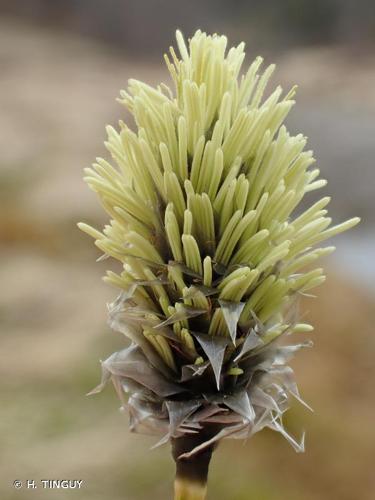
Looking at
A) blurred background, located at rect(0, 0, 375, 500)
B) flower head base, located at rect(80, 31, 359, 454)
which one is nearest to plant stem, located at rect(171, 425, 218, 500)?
flower head base, located at rect(80, 31, 359, 454)

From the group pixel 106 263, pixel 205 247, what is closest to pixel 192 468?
pixel 205 247

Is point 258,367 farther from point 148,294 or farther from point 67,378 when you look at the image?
point 67,378

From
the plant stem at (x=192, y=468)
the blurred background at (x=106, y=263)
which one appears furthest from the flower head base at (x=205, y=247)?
the blurred background at (x=106, y=263)

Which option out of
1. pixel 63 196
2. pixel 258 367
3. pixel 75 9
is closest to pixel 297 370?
pixel 63 196

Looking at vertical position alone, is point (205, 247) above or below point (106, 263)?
above

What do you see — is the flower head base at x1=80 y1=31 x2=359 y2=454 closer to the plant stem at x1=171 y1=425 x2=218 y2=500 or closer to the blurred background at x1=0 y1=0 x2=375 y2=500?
the plant stem at x1=171 y1=425 x2=218 y2=500

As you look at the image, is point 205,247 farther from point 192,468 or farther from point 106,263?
point 106,263
